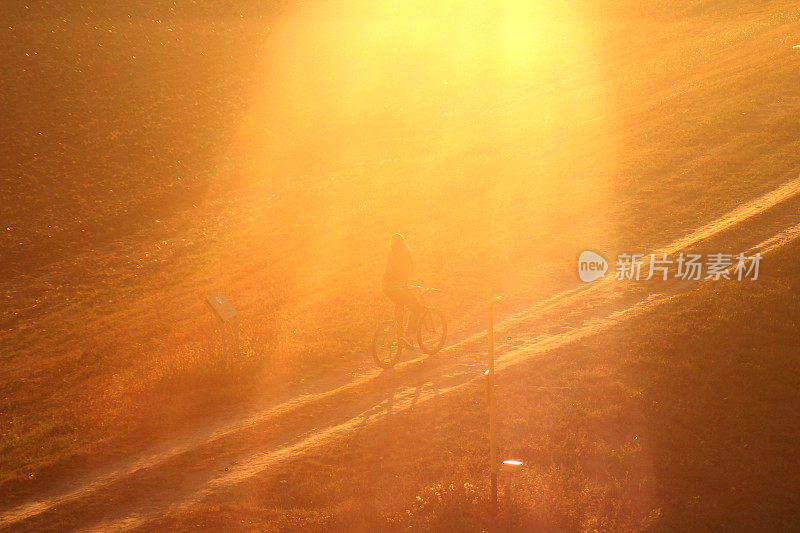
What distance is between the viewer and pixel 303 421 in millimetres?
11961

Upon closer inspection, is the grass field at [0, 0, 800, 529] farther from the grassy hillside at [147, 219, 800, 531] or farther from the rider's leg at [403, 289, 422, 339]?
the rider's leg at [403, 289, 422, 339]

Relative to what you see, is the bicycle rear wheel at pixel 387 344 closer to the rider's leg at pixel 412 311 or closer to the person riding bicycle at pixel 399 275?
the rider's leg at pixel 412 311

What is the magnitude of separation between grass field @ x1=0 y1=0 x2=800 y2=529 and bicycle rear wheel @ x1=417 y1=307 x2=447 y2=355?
1.40 m

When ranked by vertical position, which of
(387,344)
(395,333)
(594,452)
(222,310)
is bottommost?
(594,452)

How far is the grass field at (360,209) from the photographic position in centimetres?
1084

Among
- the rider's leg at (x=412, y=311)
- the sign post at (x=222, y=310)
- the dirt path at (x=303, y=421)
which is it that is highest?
the sign post at (x=222, y=310)

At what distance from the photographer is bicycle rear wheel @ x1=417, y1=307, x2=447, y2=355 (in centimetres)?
1351

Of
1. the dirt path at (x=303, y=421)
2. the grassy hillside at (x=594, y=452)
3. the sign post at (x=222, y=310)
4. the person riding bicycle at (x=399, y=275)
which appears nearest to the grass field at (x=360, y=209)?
the grassy hillside at (x=594, y=452)

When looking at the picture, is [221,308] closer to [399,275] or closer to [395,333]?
[395,333]

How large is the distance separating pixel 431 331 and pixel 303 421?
317 centimetres

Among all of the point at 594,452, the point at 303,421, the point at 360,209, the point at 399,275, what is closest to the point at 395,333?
the point at 399,275

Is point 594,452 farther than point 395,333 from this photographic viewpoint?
No

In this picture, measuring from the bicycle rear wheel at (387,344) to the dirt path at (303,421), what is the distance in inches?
9.1

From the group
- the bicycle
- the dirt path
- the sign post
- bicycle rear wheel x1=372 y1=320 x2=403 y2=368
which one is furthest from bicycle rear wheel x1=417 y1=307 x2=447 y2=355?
the sign post
